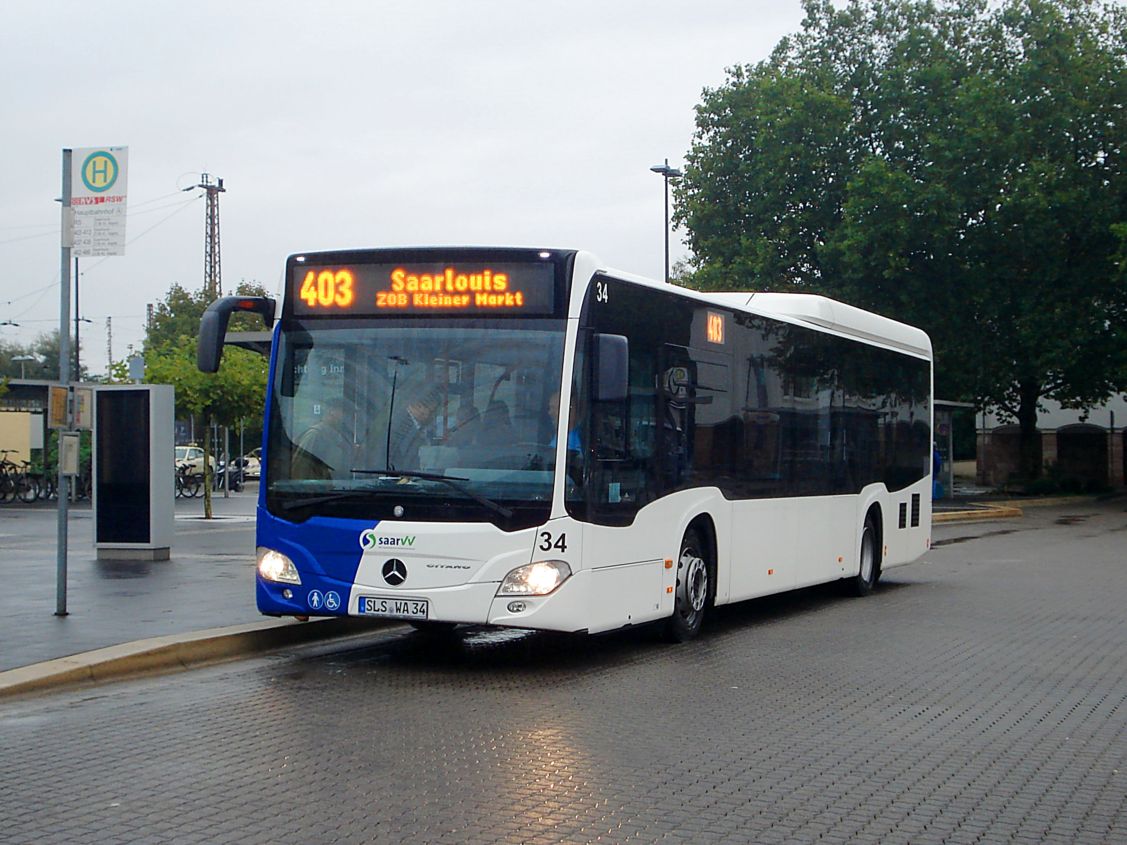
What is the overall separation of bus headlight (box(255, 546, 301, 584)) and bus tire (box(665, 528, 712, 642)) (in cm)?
313

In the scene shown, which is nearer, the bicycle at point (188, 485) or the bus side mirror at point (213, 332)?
the bus side mirror at point (213, 332)

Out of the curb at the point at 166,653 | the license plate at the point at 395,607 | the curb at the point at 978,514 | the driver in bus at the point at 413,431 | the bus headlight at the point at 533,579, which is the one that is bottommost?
the curb at the point at 978,514

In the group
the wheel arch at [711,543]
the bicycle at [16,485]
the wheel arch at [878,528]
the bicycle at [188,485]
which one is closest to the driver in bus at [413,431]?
the wheel arch at [711,543]

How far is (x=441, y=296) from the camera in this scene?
1051 cm

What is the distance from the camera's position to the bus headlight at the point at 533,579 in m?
10.0

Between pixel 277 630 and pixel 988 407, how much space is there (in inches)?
1638

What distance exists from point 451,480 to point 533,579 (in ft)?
2.88

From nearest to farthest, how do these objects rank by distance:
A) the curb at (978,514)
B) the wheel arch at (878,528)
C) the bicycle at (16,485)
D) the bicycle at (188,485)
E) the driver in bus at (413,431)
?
1. the driver in bus at (413,431)
2. the wheel arch at (878,528)
3. the curb at (978,514)
4. the bicycle at (16,485)
5. the bicycle at (188,485)

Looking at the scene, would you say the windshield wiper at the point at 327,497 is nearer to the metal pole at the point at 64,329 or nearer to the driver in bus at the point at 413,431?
the driver in bus at the point at 413,431

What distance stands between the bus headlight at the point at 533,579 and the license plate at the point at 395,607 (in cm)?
55

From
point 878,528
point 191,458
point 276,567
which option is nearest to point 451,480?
point 276,567

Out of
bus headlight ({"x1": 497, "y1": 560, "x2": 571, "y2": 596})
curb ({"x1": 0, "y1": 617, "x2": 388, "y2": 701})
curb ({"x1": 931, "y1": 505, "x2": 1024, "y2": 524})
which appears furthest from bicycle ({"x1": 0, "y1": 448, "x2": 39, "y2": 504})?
bus headlight ({"x1": 497, "y1": 560, "x2": 571, "y2": 596})

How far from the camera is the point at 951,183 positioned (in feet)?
137

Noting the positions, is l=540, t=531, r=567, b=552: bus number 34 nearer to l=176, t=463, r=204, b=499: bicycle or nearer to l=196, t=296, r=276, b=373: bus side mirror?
l=196, t=296, r=276, b=373: bus side mirror
